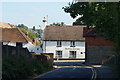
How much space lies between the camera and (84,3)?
22094mm

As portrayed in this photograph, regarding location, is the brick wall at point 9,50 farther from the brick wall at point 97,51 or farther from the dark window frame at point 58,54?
the dark window frame at point 58,54

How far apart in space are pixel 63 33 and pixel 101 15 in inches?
2607

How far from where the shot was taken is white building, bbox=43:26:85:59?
84438 millimetres

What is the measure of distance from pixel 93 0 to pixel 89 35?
48678 millimetres

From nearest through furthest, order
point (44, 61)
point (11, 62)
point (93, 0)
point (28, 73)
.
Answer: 1. point (93, 0)
2. point (11, 62)
3. point (28, 73)
4. point (44, 61)

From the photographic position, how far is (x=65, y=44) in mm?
85500

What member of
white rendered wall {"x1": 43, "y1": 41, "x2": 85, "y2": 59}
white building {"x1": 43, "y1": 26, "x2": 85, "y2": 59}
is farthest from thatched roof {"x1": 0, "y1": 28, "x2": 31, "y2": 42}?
white rendered wall {"x1": 43, "y1": 41, "x2": 85, "y2": 59}

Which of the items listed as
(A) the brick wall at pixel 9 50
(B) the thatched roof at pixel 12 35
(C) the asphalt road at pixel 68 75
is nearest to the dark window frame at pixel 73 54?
(B) the thatched roof at pixel 12 35

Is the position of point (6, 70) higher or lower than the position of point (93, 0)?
lower

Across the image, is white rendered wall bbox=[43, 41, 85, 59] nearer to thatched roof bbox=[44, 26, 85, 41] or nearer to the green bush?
thatched roof bbox=[44, 26, 85, 41]

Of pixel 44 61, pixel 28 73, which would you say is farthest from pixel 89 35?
pixel 28 73

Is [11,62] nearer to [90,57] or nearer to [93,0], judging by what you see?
[93,0]

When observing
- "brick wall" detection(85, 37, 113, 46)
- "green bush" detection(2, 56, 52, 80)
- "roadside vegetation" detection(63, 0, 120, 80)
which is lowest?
"green bush" detection(2, 56, 52, 80)

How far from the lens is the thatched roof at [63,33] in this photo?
281 ft
